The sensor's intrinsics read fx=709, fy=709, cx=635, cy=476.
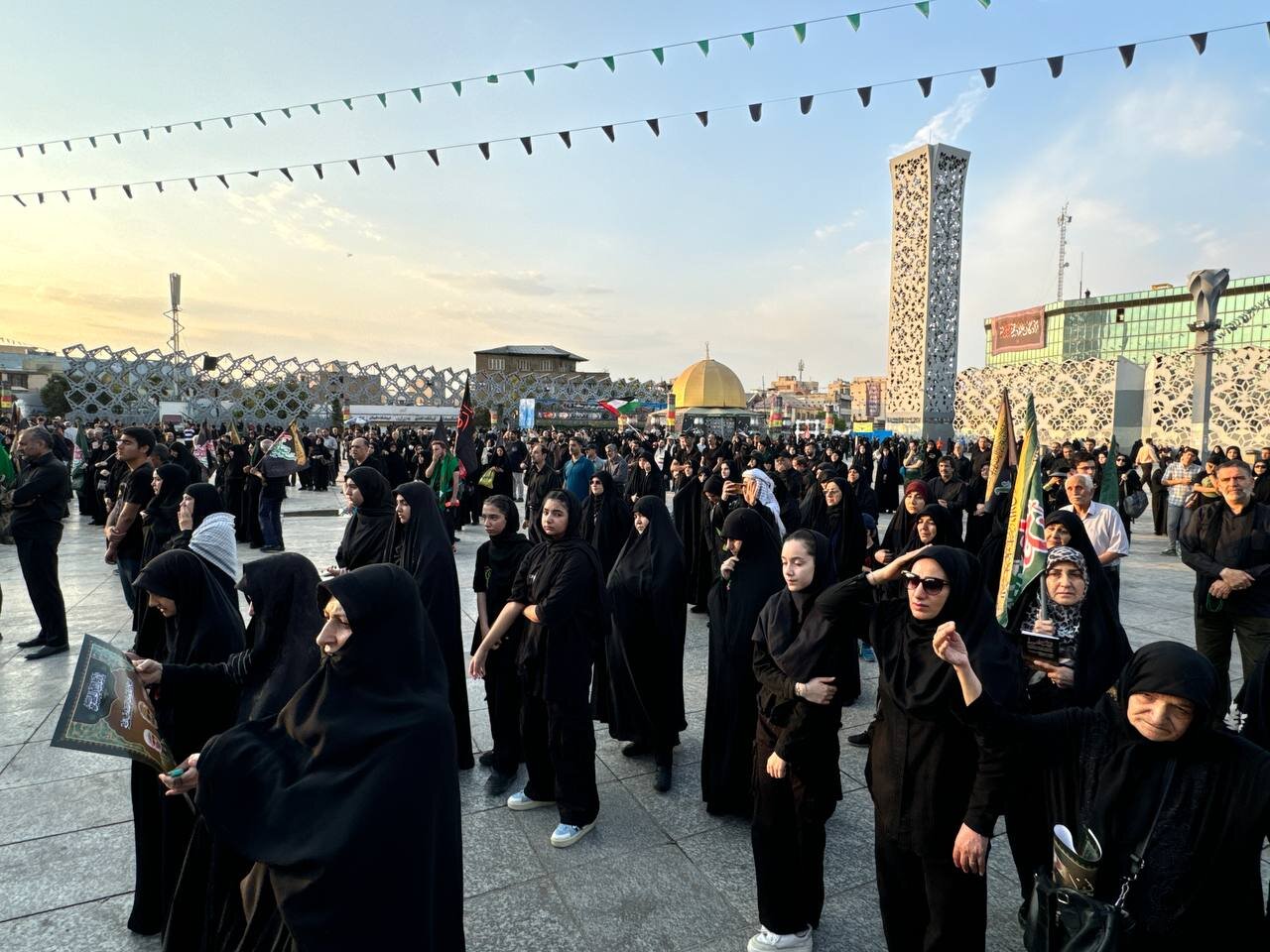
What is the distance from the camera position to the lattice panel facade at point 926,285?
38562mm

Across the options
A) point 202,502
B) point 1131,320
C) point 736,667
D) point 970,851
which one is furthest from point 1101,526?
point 1131,320

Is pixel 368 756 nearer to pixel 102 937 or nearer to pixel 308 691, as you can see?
pixel 308 691

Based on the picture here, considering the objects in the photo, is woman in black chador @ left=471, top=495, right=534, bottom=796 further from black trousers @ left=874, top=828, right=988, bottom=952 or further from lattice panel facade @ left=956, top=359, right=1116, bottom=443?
lattice panel facade @ left=956, top=359, right=1116, bottom=443

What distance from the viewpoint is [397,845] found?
5.22 ft

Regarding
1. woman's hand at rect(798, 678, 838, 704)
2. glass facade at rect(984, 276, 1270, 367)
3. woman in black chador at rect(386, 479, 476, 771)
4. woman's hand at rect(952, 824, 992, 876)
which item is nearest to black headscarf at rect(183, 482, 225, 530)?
woman in black chador at rect(386, 479, 476, 771)

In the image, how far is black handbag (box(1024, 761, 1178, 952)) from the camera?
61.7 inches

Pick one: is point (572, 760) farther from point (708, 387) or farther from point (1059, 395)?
point (708, 387)

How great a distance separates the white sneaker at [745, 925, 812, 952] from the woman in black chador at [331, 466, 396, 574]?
2891 mm

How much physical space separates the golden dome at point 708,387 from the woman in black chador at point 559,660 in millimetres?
51585

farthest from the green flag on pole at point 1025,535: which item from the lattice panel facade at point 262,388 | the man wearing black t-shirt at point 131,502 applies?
the lattice panel facade at point 262,388

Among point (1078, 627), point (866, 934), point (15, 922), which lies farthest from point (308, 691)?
point (1078, 627)

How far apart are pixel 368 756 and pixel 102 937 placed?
1.85 m

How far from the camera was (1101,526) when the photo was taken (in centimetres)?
468

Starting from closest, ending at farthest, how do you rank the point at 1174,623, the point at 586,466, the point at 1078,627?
the point at 1078,627, the point at 1174,623, the point at 586,466
